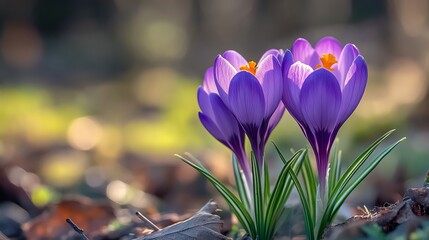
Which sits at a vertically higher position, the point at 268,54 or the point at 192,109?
the point at 268,54

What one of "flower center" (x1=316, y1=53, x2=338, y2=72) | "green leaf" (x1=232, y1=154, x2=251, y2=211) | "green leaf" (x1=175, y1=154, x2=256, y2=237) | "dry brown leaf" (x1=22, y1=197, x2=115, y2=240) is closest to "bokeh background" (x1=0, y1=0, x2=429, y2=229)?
"dry brown leaf" (x1=22, y1=197, x2=115, y2=240)

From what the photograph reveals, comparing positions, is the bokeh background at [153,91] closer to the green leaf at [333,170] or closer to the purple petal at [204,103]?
the green leaf at [333,170]

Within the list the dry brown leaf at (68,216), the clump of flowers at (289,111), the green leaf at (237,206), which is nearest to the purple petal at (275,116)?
the clump of flowers at (289,111)

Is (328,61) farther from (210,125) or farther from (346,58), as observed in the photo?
(210,125)

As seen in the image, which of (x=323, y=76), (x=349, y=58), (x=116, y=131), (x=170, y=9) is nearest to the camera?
(x=323, y=76)

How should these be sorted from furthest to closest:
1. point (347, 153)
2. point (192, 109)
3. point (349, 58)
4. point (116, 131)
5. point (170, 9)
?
point (170, 9) → point (192, 109) → point (116, 131) → point (347, 153) → point (349, 58)

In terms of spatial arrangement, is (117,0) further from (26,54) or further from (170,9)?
(26,54)

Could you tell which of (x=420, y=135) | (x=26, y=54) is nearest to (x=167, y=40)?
(x=26, y=54)
